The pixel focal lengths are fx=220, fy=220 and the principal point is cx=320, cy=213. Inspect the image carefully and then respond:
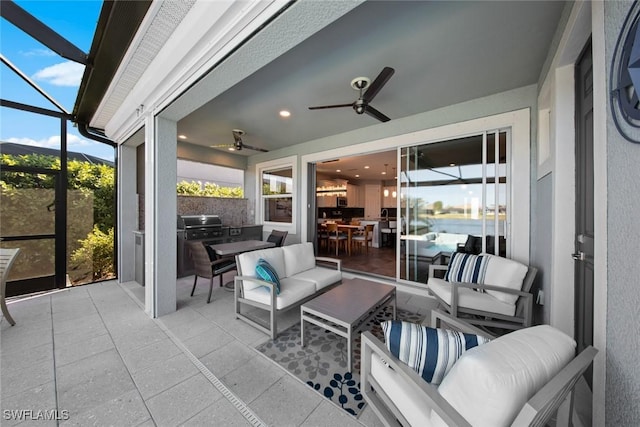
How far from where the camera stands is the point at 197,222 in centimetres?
452

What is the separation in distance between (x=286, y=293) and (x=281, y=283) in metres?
0.33

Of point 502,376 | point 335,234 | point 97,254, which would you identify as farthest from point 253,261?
point 335,234

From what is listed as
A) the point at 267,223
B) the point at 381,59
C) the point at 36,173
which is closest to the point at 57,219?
the point at 36,173

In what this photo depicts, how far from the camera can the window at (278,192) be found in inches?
205

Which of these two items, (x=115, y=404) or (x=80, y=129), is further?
(x=80, y=129)

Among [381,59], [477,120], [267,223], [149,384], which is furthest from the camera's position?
[267,223]

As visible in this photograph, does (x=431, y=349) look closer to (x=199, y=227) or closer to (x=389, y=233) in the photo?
(x=199, y=227)

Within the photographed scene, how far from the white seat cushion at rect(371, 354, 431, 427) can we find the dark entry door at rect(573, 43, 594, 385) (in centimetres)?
148

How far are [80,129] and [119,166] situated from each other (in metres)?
0.74

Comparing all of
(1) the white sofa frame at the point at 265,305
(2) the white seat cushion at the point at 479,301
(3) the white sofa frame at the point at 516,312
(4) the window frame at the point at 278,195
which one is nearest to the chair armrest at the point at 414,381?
(1) the white sofa frame at the point at 265,305

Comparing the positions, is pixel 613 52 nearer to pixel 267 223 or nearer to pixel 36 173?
pixel 267 223

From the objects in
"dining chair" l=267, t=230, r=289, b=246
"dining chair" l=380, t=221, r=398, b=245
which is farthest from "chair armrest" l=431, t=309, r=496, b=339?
"dining chair" l=380, t=221, r=398, b=245

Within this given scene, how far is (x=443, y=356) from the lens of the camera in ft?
3.16

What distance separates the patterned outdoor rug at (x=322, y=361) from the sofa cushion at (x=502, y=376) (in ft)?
3.08
